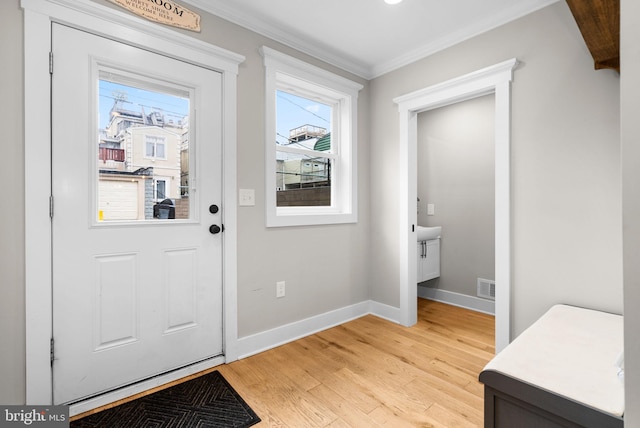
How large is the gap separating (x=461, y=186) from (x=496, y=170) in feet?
4.03

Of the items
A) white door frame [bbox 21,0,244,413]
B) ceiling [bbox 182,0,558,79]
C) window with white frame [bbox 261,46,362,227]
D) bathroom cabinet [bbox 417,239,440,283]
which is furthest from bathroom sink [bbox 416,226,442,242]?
white door frame [bbox 21,0,244,413]

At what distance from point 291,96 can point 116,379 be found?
2.34 meters

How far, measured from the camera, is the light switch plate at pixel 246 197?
2.26 metres

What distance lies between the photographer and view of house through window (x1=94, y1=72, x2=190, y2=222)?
1.79 m

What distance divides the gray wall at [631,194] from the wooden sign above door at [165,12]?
2156mm

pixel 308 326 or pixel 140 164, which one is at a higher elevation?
pixel 140 164

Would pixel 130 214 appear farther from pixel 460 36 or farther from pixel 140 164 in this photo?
pixel 460 36

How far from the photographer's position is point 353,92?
9.89 feet

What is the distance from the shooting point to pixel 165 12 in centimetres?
193

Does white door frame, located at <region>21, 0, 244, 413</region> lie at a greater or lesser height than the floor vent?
greater

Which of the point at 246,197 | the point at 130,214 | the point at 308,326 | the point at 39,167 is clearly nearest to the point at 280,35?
the point at 246,197

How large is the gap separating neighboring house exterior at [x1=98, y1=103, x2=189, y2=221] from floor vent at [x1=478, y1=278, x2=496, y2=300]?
9.57ft

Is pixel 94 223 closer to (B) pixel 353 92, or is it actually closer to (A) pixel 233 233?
(A) pixel 233 233

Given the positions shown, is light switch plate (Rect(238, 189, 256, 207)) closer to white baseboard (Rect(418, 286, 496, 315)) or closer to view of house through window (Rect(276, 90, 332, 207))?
view of house through window (Rect(276, 90, 332, 207))
